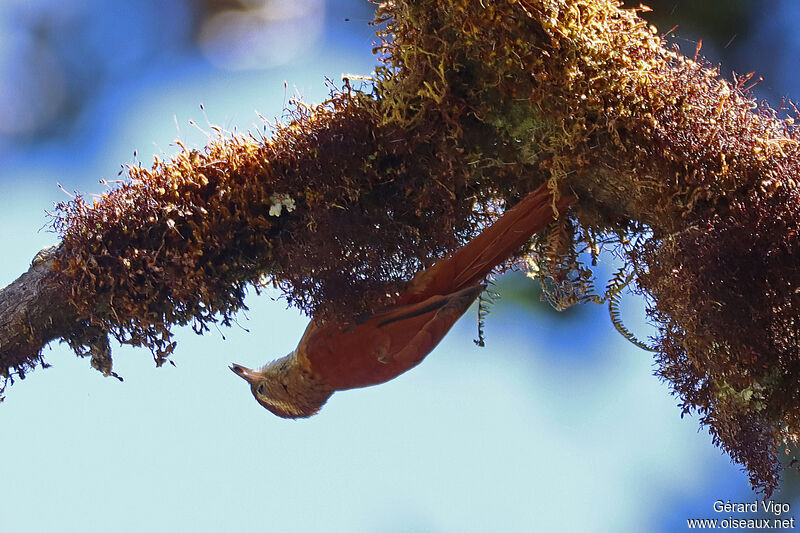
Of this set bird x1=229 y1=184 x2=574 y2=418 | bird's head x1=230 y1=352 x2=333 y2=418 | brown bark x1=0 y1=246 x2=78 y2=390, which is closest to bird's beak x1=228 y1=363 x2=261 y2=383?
bird's head x1=230 y1=352 x2=333 y2=418

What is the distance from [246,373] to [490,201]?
0.64 m

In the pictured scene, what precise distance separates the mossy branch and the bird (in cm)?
4

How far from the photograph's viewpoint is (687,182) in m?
1.20

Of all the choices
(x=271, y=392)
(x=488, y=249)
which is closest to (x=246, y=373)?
(x=271, y=392)

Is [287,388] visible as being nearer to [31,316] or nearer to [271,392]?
[271,392]

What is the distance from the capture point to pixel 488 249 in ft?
4.46

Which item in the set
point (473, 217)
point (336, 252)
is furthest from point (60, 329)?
point (473, 217)

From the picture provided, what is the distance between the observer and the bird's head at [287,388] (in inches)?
59.5

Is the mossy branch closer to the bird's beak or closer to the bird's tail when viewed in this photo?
the bird's tail

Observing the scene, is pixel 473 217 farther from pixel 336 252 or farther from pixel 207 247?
pixel 207 247

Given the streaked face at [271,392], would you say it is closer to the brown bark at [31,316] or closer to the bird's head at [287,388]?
the bird's head at [287,388]

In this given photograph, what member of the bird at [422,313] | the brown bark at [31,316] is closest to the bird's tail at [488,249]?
the bird at [422,313]

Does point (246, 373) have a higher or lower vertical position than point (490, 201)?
lower

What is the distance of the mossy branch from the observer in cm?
119
